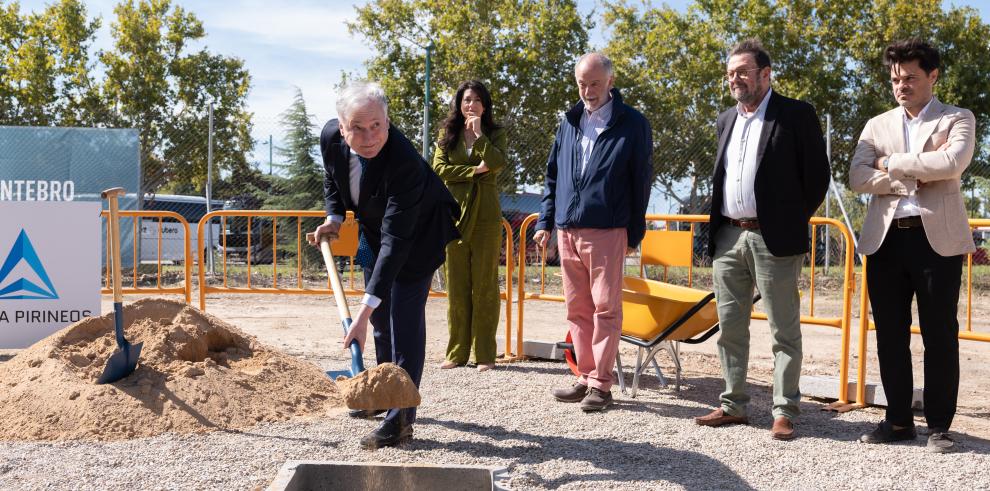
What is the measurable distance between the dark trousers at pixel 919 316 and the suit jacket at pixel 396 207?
6.86ft

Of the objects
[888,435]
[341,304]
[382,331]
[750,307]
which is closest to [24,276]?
[382,331]

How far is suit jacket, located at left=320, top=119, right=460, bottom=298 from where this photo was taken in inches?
145

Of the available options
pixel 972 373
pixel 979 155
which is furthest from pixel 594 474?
pixel 979 155

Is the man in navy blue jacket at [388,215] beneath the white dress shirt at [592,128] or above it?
beneath

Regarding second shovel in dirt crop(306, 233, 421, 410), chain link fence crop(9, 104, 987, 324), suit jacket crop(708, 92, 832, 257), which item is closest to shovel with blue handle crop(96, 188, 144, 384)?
second shovel in dirt crop(306, 233, 421, 410)

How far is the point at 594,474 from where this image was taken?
12.2 ft

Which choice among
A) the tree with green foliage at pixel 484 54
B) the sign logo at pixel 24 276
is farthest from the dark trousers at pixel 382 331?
the tree with green foliage at pixel 484 54

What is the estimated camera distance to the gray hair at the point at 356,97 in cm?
357

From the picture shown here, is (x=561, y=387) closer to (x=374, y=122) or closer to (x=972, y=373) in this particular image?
(x=374, y=122)

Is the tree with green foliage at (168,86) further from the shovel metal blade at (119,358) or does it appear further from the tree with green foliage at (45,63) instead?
the shovel metal blade at (119,358)

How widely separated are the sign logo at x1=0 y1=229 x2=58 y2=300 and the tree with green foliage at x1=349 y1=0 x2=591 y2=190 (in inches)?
390

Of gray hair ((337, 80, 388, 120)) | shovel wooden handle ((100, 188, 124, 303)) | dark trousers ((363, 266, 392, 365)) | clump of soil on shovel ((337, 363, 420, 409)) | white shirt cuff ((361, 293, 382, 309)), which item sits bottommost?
clump of soil on shovel ((337, 363, 420, 409))

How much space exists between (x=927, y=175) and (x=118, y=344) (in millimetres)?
4060

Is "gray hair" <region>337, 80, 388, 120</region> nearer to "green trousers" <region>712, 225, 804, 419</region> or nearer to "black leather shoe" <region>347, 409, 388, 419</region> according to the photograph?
"black leather shoe" <region>347, 409, 388, 419</region>
